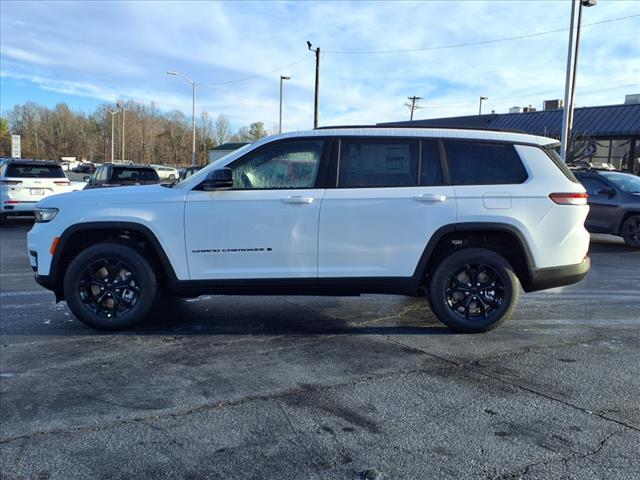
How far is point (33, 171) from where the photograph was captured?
47.9 feet

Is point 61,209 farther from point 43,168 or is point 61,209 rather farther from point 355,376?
point 43,168

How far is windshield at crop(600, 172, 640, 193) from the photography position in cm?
1167

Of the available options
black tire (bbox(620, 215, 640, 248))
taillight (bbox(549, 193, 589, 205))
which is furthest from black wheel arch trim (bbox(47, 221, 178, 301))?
black tire (bbox(620, 215, 640, 248))

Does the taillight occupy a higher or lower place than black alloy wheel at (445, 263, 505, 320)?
higher

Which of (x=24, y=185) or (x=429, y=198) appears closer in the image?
(x=429, y=198)

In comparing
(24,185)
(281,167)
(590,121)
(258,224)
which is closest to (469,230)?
(281,167)

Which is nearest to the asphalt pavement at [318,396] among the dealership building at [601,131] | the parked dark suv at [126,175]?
the parked dark suv at [126,175]

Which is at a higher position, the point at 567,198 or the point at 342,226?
the point at 567,198

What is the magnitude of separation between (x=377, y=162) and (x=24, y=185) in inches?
486

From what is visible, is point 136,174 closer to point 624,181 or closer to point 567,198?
point 624,181

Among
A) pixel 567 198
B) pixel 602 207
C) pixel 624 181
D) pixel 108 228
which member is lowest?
pixel 108 228

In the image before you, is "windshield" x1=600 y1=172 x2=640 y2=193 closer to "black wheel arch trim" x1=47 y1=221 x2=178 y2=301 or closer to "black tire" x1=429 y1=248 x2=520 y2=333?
"black tire" x1=429 y1=248 x2=520 y2=333

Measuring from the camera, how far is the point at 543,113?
32281 mm

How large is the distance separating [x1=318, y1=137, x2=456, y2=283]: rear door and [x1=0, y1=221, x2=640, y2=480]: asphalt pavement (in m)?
Result: 0.74
